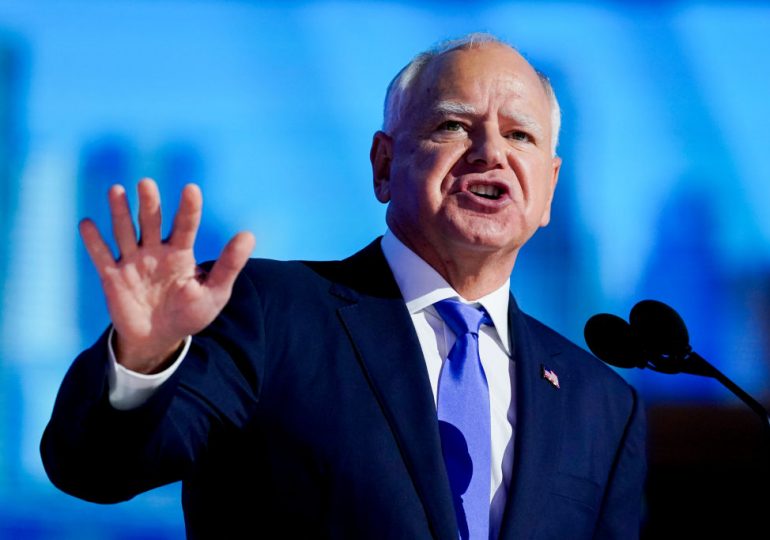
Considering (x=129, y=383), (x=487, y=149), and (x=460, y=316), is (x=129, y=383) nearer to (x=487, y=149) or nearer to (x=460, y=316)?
(x=460, y=316)

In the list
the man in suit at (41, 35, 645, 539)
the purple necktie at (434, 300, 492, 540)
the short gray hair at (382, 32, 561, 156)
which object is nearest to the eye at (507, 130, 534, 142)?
the man in suit at (41, 35, 645, 539)

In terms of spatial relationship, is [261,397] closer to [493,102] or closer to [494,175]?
[494,175]

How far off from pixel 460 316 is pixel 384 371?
8.0 inches

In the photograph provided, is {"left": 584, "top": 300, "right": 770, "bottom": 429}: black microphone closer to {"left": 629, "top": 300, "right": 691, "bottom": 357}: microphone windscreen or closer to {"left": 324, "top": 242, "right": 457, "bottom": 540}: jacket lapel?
{"left": 629, "top": 300, "right": 691, "bottom": 357}: microphone windscreen

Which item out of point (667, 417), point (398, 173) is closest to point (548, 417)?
point (398, 173)

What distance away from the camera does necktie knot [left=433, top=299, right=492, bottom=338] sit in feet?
5.41

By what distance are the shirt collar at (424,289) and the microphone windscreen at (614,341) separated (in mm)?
156

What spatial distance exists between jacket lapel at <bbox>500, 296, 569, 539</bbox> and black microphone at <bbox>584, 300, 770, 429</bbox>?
0.37ft

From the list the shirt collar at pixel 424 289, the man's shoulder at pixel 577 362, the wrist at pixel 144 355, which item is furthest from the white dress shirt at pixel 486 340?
the wrist at pixel 144 355

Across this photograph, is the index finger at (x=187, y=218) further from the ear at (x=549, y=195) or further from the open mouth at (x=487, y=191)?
the ear at (x=549, y=195)

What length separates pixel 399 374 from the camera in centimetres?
152

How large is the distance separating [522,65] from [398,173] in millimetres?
316

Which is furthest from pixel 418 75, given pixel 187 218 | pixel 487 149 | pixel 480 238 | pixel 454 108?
pixel 187 218

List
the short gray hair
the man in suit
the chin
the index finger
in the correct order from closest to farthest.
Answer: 1. the index finger
2. the man in suit
3. the chin
4. the short gray hair
